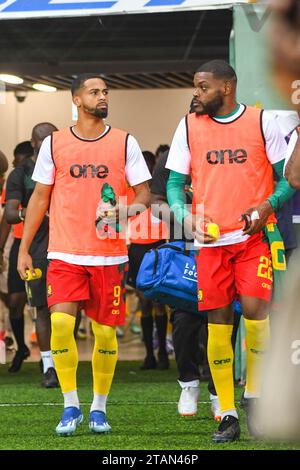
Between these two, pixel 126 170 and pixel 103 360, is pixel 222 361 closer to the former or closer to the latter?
pixel 103 360

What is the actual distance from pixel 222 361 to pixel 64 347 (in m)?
0.98

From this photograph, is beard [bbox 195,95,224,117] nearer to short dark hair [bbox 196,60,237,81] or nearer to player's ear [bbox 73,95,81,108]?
short dark hair [bbox 196,60,237,81]

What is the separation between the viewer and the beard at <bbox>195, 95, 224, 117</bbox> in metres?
6.26

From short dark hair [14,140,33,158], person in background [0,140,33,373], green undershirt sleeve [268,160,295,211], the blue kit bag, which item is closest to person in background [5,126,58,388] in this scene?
person in background [0,140,33,373]

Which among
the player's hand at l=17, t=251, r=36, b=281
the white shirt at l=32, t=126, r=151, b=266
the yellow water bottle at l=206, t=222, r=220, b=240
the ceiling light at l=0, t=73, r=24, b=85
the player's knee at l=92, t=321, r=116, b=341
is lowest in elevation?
the player's knee at l=92, t=321, r=116, b=341

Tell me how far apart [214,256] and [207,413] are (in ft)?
6.29

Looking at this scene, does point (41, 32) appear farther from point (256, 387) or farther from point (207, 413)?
point (256, 387)

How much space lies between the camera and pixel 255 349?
20.3ft

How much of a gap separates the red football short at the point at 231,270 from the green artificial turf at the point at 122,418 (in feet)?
2.57

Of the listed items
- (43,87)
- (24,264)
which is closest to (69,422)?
(24,264)

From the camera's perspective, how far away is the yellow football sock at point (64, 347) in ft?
21.5

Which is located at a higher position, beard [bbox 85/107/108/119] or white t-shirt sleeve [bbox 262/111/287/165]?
beard [bbox 85/107/108/119]

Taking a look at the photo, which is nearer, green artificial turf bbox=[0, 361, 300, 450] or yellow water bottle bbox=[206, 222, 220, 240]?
yellow water bottle bbox=[206, 222, 220, 240]

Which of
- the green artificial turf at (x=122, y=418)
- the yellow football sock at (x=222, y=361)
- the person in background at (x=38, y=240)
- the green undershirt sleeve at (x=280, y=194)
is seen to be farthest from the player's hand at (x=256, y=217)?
the person in background at (x=38, y=240)
